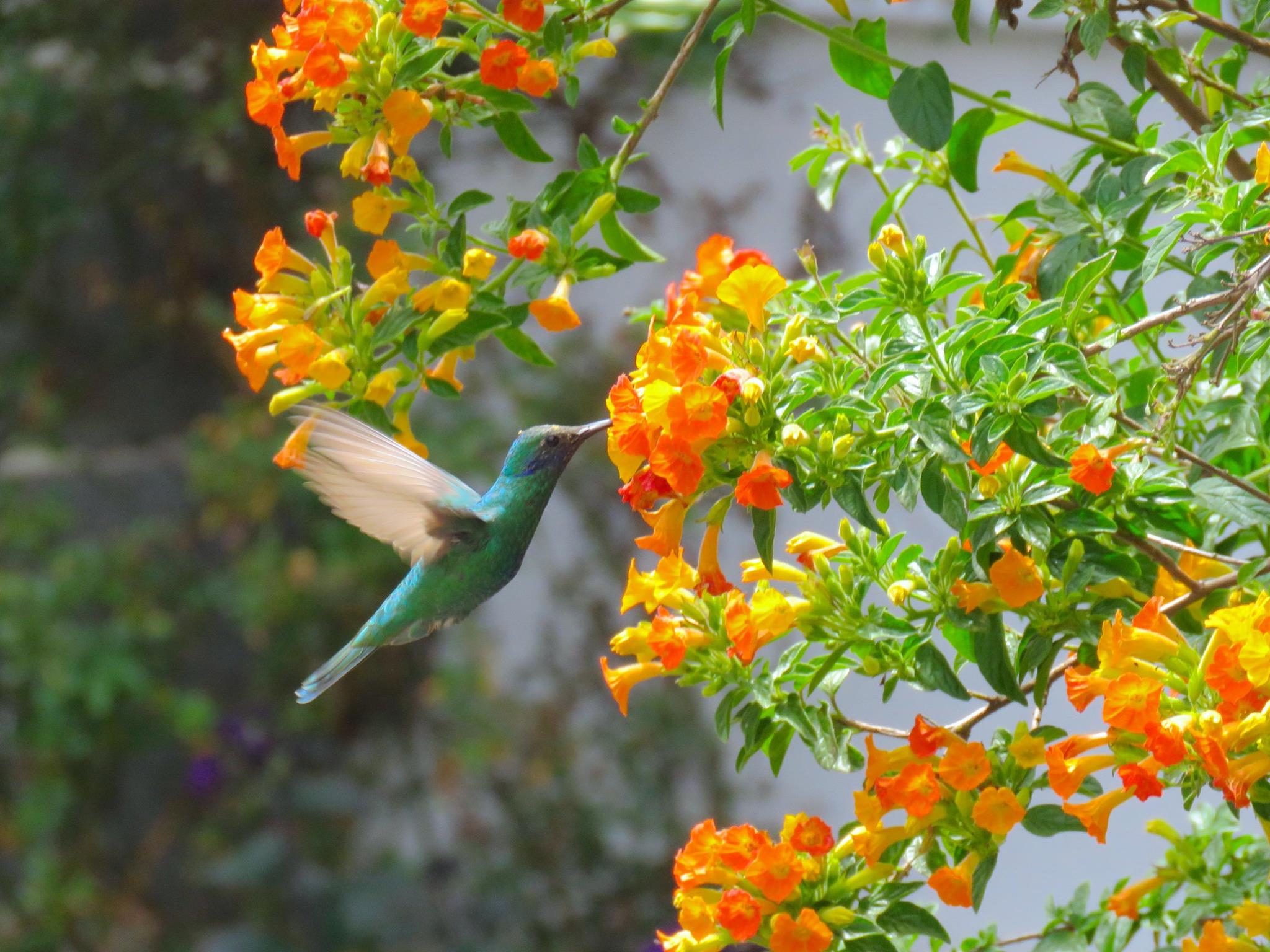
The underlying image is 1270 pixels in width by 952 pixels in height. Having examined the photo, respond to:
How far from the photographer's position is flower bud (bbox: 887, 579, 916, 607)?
2.83 feet

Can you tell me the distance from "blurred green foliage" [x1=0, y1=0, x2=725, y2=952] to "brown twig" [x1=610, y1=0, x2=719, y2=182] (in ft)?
6.61

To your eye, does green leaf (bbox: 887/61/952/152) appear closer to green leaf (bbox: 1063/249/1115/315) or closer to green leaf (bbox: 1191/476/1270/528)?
green leaf (bbox: 1063/249/1115/315)

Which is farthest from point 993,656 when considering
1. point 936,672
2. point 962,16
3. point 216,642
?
point 216,642

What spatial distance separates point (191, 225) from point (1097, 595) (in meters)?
3.07

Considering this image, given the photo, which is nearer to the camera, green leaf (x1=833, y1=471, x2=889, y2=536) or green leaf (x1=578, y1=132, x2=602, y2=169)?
green leaf (x1=833, y1=471, x2=889, y2=536)

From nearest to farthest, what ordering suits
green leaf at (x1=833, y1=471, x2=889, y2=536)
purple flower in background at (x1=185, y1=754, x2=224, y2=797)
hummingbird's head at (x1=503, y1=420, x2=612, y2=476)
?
green leaf at (x1=833, y1=471, x2=889, y2=536) < hummingbird's head at (x1=503, y1=420, x2=612, y2=476) < purple flower in background at (x1=185, y1=754, x2=224, y2=797)

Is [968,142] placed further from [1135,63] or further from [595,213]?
[595,213]

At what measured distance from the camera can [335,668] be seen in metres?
1.31

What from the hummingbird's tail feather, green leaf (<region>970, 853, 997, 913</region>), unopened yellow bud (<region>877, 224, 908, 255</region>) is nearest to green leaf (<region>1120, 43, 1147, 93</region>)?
unopened yellow bud (<region>877, 224, 908, 255</region>)

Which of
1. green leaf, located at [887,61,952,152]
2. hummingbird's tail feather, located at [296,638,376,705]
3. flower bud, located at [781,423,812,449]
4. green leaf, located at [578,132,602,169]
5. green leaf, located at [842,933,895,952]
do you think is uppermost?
green leaf, located at [887,61,952,152]

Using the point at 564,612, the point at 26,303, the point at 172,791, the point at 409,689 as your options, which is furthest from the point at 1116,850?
the point at 26,303

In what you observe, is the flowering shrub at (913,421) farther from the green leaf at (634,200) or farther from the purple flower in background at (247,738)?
the purple flower in background at (247,738)

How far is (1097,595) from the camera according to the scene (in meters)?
0.85

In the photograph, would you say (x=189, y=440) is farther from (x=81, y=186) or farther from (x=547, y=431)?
(x=547, y=431)
